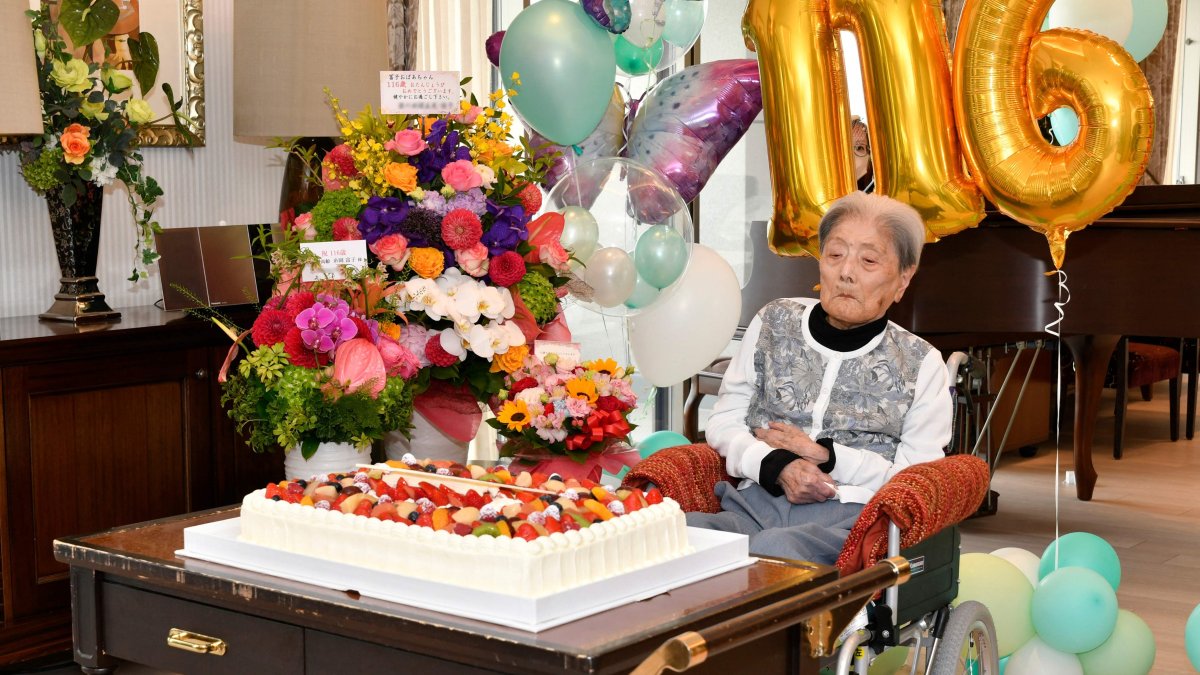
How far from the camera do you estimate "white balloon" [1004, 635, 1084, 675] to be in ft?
10.4

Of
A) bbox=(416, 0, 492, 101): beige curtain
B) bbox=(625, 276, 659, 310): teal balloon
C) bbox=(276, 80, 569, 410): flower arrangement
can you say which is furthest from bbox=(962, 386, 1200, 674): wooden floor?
bbox=(416, 0, 492, 101): beige curtain

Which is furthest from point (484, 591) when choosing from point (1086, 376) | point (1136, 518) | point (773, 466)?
point (1136, 518)

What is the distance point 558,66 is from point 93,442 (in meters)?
1.46

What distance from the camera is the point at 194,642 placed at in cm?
182

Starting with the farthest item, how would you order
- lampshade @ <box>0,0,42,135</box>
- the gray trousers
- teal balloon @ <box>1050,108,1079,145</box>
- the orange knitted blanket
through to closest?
teal balloon @ <box>1050,108,1079,145</box> < lampshade @ <box>0,0,42,135</box> < the gray trousers < the orange knitted blanket

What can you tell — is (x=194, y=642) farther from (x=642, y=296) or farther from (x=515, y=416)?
(x=642, y=296)

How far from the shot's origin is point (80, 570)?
1.96 meters

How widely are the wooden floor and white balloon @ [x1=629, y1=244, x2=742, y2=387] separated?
4.91 feet

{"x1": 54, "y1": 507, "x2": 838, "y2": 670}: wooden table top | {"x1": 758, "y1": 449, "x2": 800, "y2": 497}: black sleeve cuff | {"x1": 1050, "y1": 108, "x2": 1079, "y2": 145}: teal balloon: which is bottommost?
{"x1": 758, "y1": 449, "x2": 800, "y2": 497}: black sleeve cuff

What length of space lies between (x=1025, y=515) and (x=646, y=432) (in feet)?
5.91

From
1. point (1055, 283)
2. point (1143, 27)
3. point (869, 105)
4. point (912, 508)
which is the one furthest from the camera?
point (1055, 283)

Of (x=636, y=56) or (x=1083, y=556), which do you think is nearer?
(x=1083, y=556)

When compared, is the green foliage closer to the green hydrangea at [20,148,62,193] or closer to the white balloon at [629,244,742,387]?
the green hydrangea at [20,148,62,193]

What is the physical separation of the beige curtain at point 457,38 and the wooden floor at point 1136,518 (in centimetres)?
255
